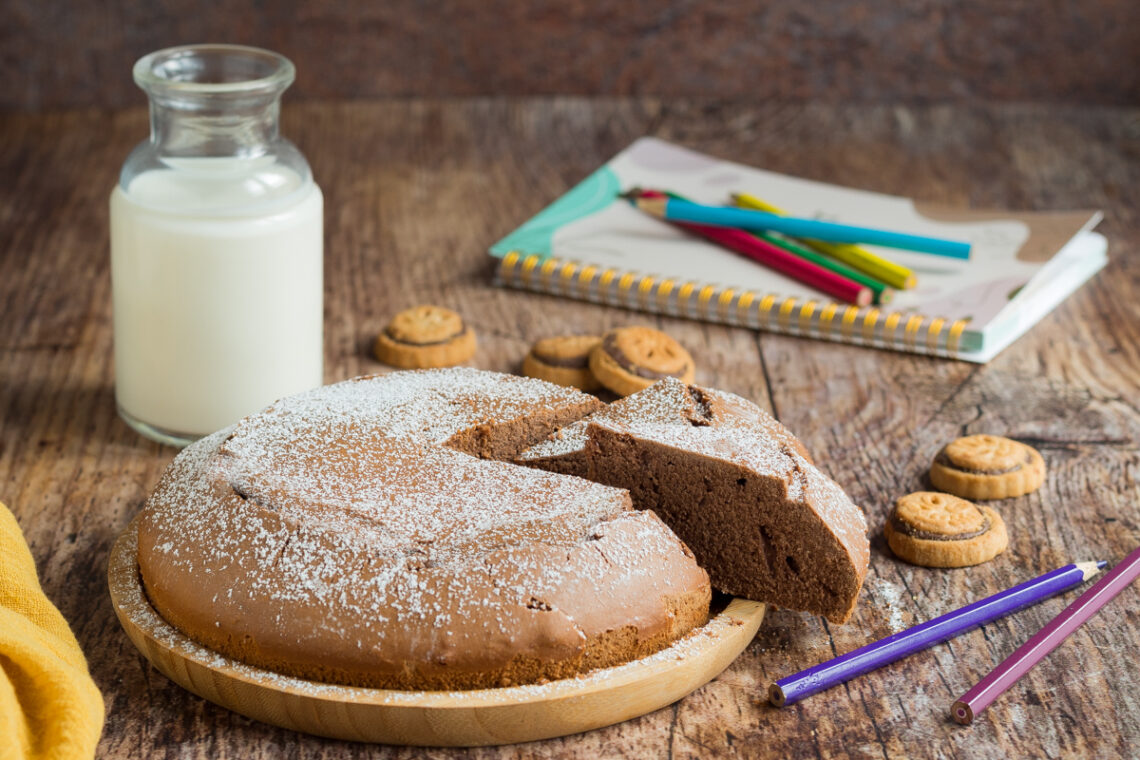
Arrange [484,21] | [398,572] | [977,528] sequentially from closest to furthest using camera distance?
[398,572]
[977,528]
[484,21]

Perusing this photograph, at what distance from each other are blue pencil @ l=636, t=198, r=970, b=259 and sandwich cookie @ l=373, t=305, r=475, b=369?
527 millimetres

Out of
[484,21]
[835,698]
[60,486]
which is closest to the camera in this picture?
[835,698]

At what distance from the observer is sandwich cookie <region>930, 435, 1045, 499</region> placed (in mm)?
1666

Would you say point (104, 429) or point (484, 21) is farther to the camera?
point (484, 21)

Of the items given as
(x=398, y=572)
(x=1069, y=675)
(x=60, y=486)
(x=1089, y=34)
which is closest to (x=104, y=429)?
(x=60, y=486)

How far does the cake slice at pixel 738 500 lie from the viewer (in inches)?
50.4

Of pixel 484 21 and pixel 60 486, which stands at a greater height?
pixel 484 21

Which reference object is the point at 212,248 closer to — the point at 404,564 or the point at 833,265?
the point at 404,564

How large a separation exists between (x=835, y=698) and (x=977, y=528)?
1.19 feet

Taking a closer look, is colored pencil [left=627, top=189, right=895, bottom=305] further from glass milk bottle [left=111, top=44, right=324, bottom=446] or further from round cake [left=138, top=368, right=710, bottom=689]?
round cake [left=138, top=368, right=710, bottom=689]

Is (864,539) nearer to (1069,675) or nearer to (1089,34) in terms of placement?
(1069,675)

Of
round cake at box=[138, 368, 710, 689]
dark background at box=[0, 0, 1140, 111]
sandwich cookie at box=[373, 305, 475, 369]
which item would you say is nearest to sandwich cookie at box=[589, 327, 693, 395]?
sandwich cookie at box=[373, 305, 475, 369]

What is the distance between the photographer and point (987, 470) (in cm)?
167

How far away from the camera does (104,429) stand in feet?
5.88
